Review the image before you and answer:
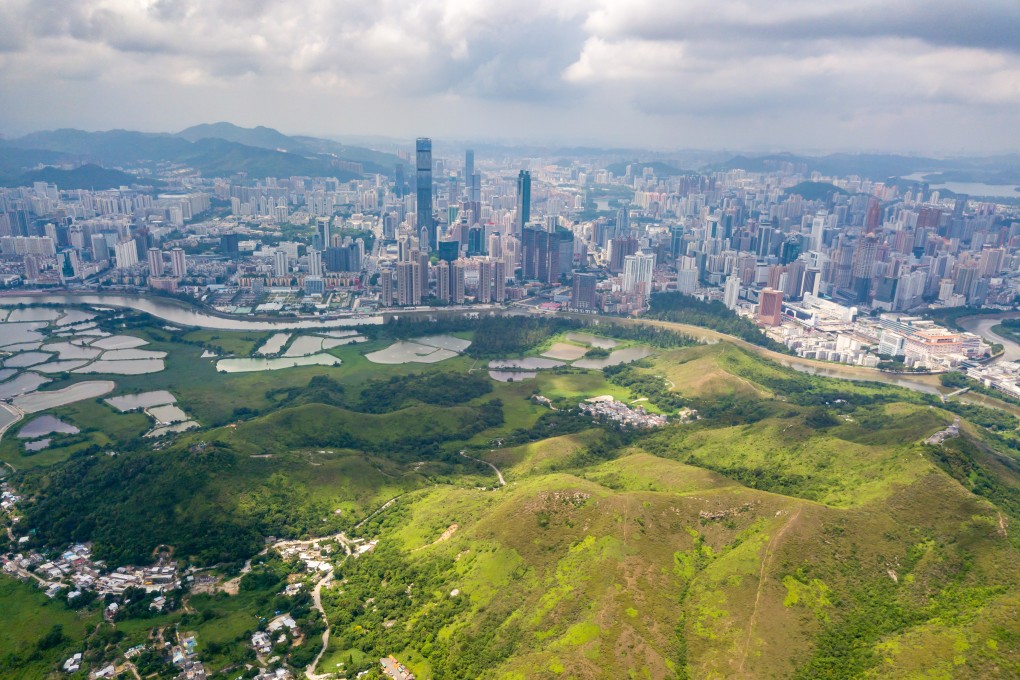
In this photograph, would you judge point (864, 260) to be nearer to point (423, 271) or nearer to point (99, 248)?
point (423, 271)

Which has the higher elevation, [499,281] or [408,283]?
[408,283]

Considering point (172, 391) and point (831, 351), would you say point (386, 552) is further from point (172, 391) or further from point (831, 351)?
point (831, 351)

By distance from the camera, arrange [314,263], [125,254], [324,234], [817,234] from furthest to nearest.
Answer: [817,234] → [324,234] → [125,254] → [314,263]

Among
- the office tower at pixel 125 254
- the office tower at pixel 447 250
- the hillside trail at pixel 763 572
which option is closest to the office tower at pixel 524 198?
the office tower at pixel 447 250

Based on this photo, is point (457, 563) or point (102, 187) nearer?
point (457, 563)

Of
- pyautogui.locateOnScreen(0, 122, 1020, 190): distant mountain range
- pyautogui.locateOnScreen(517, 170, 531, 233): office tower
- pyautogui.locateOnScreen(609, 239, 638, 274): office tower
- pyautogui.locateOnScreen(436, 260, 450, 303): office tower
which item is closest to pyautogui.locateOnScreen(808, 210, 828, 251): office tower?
pyautogui.locateOnScreen(609, 239, 638, 274): office tower

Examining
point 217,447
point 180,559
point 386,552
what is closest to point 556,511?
point 386,552

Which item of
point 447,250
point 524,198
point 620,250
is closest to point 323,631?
point 447,250

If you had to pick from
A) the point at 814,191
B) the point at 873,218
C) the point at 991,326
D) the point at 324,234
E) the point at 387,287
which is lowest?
the point at 991,326
